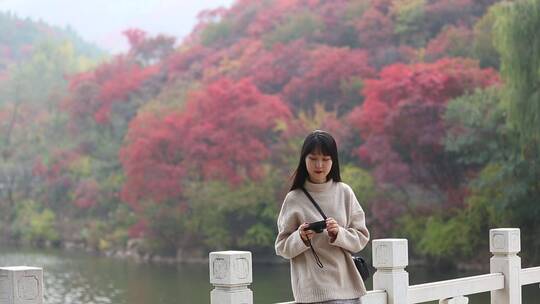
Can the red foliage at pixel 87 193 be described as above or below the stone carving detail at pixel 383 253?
above

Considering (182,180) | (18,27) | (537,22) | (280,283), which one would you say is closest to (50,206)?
(182,180)

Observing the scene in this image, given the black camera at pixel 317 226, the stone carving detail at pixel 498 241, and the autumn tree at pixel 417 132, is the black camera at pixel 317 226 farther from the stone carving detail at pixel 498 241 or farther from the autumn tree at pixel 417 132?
the autumn tree at pixel 417 132

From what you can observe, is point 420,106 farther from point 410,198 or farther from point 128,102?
point 128,102

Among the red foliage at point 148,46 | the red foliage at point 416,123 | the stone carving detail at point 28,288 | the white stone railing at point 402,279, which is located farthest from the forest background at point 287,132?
the stone carving detail at point 28,288

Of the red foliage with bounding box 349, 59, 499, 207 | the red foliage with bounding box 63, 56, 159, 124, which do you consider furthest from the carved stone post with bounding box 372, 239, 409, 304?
the red foliage with bounding box 63, 56, 159, 124

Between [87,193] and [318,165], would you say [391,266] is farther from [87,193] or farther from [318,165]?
[87,193]

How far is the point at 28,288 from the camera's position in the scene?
3.17m

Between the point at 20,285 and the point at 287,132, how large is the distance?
2003 centimetres

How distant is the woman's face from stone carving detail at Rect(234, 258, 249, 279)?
46 centimetres

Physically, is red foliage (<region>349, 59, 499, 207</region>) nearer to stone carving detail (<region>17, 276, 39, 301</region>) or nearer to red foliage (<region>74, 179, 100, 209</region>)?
red foliage (<region>74, 179, 100, 209</region>)

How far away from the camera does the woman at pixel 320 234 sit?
3479 millimetres

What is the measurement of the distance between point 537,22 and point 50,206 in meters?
21.6

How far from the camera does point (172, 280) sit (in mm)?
18906

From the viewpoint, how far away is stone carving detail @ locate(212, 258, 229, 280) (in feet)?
12.0
